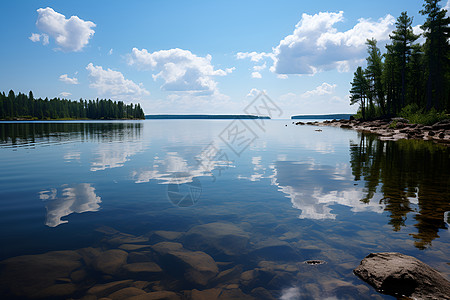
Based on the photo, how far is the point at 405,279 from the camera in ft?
14.2

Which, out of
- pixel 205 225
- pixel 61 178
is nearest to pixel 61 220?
pixel 205 225

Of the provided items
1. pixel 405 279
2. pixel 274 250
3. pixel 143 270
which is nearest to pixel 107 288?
pixel 143 270

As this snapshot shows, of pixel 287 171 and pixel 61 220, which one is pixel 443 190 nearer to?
pixel 287 171

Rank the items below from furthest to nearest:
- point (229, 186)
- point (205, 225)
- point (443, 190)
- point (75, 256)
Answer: point (229, 186) < point (443, 190) < point (205, 225) < point (75, 256)

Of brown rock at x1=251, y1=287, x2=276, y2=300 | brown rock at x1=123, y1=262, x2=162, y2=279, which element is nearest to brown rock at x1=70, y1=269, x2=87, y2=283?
brown rock at x1=123, y1=262, x2=162, y2=279

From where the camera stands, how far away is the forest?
46.4m

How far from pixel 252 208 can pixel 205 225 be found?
6.66ft

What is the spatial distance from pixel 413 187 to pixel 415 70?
63206 mm

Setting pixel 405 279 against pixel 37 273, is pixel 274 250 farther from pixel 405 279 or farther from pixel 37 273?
pixel 37 273

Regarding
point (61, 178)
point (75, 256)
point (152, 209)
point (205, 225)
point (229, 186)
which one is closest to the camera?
point (75, 256)

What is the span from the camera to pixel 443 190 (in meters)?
10.6

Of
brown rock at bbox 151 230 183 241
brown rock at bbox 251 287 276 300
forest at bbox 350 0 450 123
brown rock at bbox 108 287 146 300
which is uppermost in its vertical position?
forest at bbox 350 0 450 123

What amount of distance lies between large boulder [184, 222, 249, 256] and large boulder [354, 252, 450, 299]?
2500 mm

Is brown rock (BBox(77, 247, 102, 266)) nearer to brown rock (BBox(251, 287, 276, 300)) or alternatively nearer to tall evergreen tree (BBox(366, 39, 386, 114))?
brown rock (BBox(251, 287, 276, 300))
